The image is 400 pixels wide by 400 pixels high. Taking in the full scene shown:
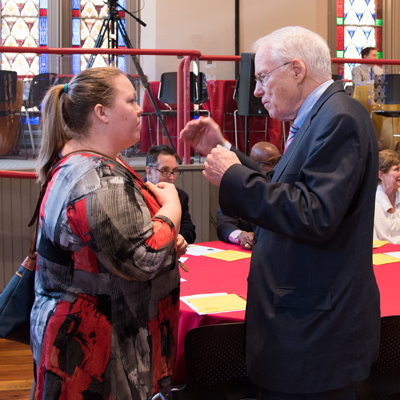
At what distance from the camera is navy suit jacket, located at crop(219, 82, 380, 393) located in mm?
1099

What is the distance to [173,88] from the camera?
14.0 feet

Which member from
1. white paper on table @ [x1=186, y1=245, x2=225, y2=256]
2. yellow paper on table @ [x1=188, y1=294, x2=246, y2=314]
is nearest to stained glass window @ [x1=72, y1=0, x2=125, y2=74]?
white paper on table @ [x1=186, y1=245, x2=225, y2=256]

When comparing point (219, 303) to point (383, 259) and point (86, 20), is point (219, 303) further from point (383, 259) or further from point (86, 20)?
point (86, 20)

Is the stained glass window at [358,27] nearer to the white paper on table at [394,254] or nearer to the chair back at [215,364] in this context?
the white paper on table at [394,254]

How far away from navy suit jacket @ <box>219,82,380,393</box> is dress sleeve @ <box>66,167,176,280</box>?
22cm

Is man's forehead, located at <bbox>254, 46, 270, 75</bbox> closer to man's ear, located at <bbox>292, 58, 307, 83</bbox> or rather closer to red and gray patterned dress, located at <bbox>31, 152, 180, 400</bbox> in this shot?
man's ear, located at <bbox>292, 58, 307, 83</bbox>

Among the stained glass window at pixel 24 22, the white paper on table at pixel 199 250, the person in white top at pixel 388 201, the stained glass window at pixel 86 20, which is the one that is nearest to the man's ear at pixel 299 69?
the white paper on table at pixel 199 250

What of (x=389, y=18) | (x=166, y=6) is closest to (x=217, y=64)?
(x=166, y=6)

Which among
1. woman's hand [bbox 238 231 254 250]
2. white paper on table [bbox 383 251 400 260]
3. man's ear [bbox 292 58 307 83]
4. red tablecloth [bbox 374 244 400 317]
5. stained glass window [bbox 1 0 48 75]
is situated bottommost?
red tablecloth [bbox 374 244 400 317]

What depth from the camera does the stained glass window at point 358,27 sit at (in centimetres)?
825

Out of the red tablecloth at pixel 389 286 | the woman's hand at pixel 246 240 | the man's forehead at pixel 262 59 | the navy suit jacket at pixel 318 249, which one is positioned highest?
the man's forehead at pixel 262 59

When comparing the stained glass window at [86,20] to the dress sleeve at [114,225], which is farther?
the stained glass window at [86,20]

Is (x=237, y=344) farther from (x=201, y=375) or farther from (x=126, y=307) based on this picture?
(x=126, y=307)

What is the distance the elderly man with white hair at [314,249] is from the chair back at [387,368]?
341mm
